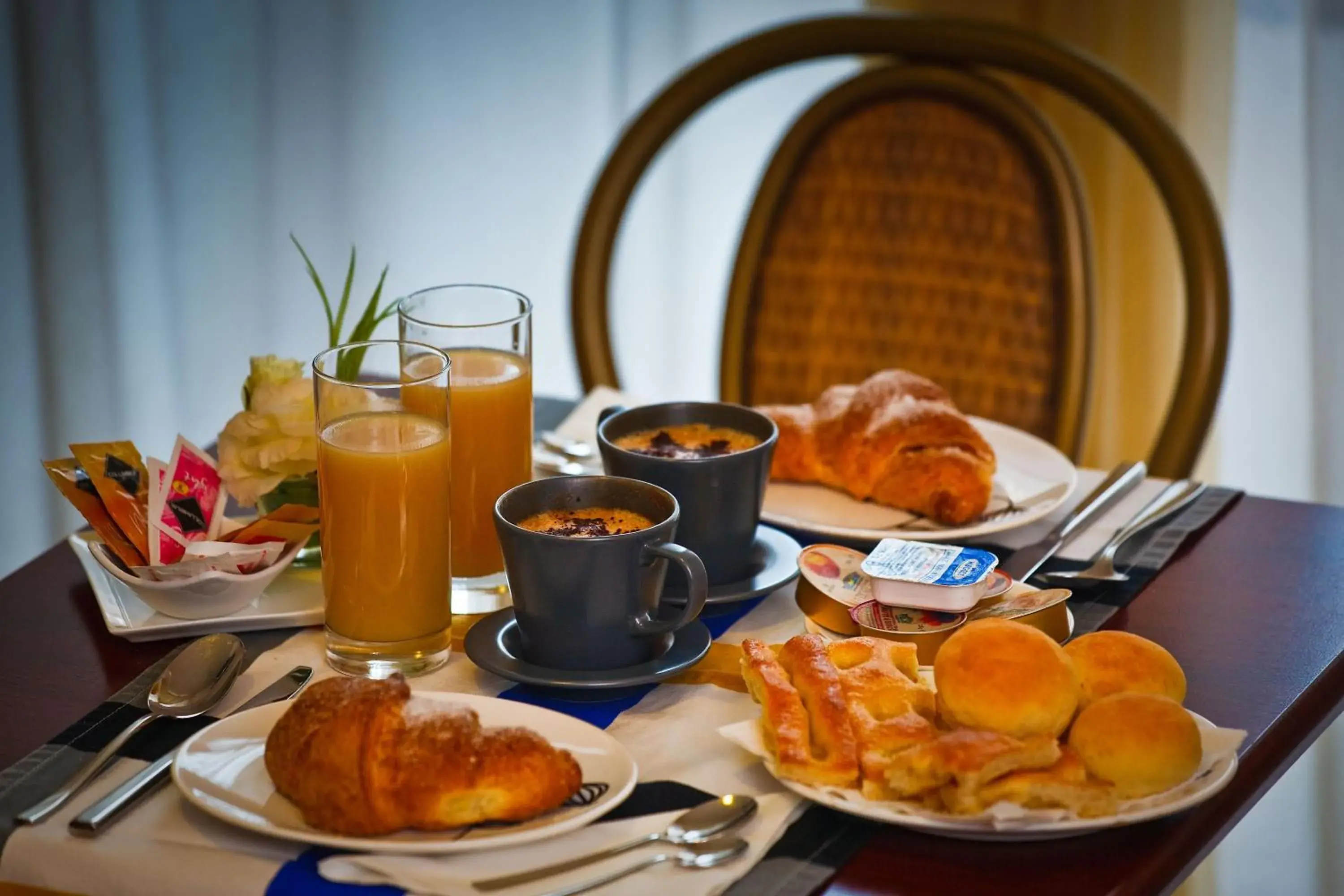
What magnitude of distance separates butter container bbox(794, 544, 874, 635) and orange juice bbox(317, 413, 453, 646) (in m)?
0.27

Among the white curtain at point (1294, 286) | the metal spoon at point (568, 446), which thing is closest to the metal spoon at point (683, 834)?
the metal spoon at point (568, 446)

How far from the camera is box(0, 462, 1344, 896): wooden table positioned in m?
0.78

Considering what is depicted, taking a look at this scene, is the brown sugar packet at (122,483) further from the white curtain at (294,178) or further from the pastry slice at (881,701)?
the white curtain at (294,178)

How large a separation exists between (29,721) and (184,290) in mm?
2030

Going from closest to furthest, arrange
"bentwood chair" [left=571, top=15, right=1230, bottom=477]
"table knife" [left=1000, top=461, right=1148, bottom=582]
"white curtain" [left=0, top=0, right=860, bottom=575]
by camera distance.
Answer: "table knife" [left=1000, top=461, right=1148, bottom=582]
"bentwood chair" [left=571, top=15, right=1230, bottom=477]
"white curtain" [left=0, top=0, right=860, bottom=575]

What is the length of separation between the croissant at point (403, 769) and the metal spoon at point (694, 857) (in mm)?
56

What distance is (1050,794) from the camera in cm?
79

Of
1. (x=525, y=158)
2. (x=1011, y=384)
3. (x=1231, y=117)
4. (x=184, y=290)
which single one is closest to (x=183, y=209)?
(x=184, y=290)

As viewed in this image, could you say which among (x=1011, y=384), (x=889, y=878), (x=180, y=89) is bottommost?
(x=889, y=878)

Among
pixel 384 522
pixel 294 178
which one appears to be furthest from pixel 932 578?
pixel 294 178

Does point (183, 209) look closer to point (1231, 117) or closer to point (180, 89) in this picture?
point (180, 89)

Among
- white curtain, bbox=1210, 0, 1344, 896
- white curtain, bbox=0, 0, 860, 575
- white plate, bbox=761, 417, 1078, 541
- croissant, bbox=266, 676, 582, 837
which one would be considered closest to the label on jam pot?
white plate, bbox=761, 417, 1078, 541

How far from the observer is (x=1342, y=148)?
2.15 meters

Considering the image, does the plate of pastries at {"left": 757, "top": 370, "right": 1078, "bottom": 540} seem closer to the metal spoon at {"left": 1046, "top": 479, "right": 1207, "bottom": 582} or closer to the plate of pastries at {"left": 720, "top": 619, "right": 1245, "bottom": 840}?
the metal spoon at {"left": 1046, "top": 479, "right": 1207, "bottom": 582}
